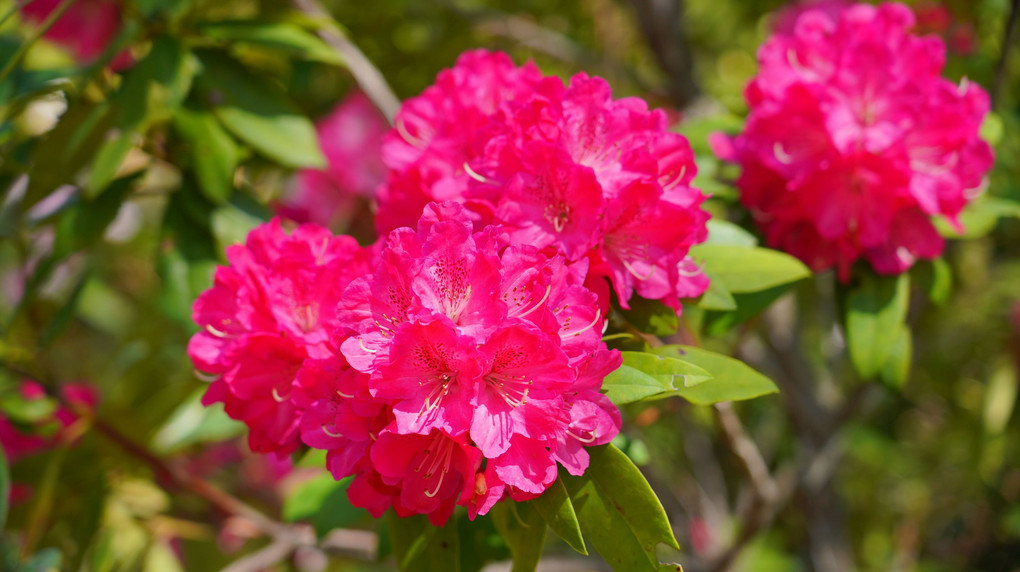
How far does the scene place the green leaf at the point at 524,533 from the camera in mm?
771

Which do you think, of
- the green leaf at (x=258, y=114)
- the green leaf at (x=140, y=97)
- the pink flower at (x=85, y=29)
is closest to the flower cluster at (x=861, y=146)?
the green leaf at (x=258, y=114)

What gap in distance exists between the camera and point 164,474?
4.84 feet

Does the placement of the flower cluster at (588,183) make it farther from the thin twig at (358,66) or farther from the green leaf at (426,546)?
the thin twig at (358,66)

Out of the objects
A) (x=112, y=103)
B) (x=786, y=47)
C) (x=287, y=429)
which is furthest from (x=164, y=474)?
(x=786, y=47)

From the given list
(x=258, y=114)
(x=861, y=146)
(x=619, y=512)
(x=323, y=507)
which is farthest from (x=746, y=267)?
(x=258, y=114)

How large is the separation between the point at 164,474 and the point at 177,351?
0.50 metres

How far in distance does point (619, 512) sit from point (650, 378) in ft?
0.42

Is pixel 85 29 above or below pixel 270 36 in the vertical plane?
below

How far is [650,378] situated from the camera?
0.72m

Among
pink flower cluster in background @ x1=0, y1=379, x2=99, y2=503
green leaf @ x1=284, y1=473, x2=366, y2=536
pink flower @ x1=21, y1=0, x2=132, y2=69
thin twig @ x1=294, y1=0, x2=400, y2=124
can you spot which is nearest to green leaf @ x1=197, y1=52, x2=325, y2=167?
thin twig @ x1=294, y1=0, x2=400, y2=124

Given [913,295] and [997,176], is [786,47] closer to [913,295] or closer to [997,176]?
[913,295]

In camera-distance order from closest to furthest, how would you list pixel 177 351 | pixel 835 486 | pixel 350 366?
pixel 350 366 → pixel 177 351 → pixel 835 486

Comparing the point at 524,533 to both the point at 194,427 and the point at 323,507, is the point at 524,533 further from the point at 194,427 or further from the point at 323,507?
the point at 194,427

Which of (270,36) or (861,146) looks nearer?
(861,146)
